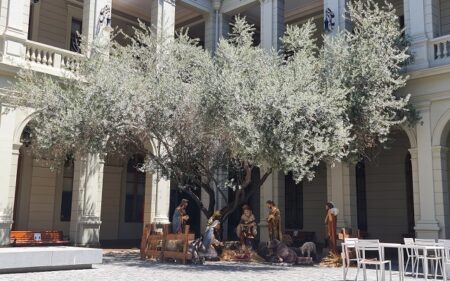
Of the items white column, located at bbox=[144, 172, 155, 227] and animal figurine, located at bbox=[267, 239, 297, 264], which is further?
white column, located at bbox=[144, 172, 155, 227]

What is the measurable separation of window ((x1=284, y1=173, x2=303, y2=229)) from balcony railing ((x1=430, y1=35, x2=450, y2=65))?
30.8 ft

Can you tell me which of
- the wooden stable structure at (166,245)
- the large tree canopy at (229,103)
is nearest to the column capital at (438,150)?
the large tree canopy at (229,103)

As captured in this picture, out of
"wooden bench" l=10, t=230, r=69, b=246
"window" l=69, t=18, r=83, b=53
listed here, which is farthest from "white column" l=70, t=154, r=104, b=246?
"window" l=69, t=18, r=83, b=53

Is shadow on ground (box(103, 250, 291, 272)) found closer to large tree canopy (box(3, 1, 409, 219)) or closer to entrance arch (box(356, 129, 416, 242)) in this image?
large tree canopy (box(3, 1, 409, 219))

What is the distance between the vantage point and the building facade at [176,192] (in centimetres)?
1549

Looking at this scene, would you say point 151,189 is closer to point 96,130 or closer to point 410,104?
point 96,130

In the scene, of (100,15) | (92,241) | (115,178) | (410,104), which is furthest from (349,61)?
(115,178)

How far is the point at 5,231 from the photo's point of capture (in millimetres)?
15055

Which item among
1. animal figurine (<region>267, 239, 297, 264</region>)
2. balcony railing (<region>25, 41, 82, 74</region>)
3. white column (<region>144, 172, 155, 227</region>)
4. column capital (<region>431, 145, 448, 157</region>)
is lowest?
animal figurine (<region>267, 239, 297, 264</region>)

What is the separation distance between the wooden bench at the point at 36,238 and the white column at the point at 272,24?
1029cm

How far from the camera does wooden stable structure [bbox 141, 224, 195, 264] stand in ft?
45.5

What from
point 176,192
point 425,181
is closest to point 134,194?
point 176,192

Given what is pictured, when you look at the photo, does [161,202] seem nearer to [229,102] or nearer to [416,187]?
[229,102]

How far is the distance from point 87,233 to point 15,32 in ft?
22.4
